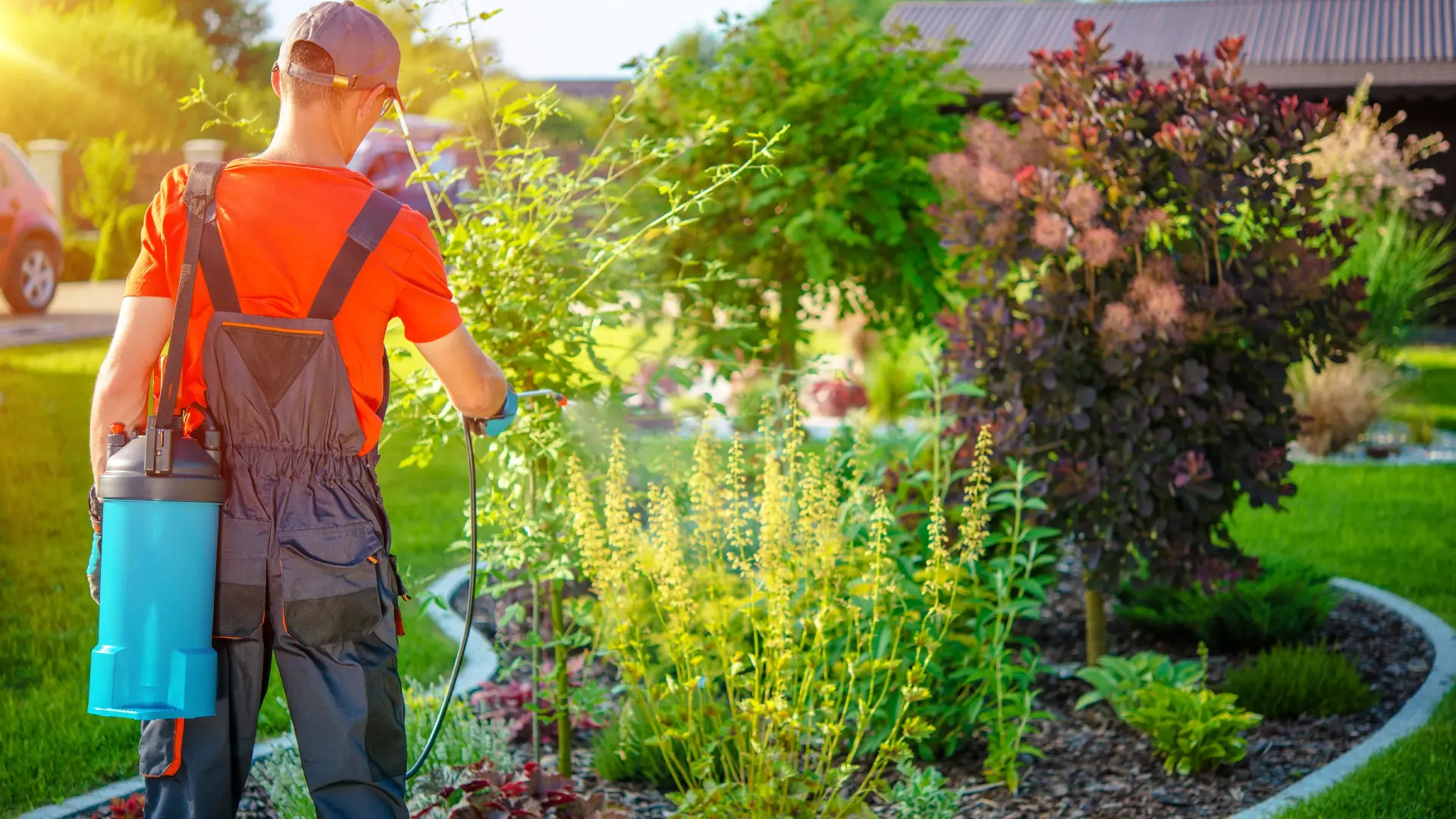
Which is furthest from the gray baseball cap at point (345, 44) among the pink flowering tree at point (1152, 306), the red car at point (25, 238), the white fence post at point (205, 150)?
the white fence post at point (205, 150)

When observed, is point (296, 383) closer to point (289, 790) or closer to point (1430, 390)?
point (289, 790)

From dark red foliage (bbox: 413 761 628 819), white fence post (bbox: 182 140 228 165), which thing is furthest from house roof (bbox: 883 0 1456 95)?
dark red foliage (bbox: 413 761 628 819)

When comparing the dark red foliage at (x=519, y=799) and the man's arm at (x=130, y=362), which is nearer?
the man's arm at (x=130, y=362)

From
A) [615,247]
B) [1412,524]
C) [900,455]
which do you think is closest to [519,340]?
[615,247]

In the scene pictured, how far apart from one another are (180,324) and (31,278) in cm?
1175

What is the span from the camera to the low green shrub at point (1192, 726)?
3656 mm

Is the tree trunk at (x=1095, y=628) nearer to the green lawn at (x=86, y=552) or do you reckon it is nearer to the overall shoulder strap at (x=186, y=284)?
the green lawn at (x=86, y=552)

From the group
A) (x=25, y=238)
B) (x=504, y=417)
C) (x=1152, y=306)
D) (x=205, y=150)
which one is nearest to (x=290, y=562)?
(x=504, y=417)

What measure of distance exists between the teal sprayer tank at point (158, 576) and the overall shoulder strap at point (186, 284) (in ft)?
0.19

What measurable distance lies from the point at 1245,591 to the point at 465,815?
327 cm

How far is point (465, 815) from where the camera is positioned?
2.80 metres

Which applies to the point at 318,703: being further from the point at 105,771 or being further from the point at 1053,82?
the point at 1053,82

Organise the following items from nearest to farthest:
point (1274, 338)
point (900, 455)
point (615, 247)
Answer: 1. point (615, 247)
2. point (1274, 338)
3. point (900, 455)

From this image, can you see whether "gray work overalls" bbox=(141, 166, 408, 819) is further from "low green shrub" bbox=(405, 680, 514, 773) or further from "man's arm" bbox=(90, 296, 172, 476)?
"low green shrub" bbox=(405, 680, 514, 773)
